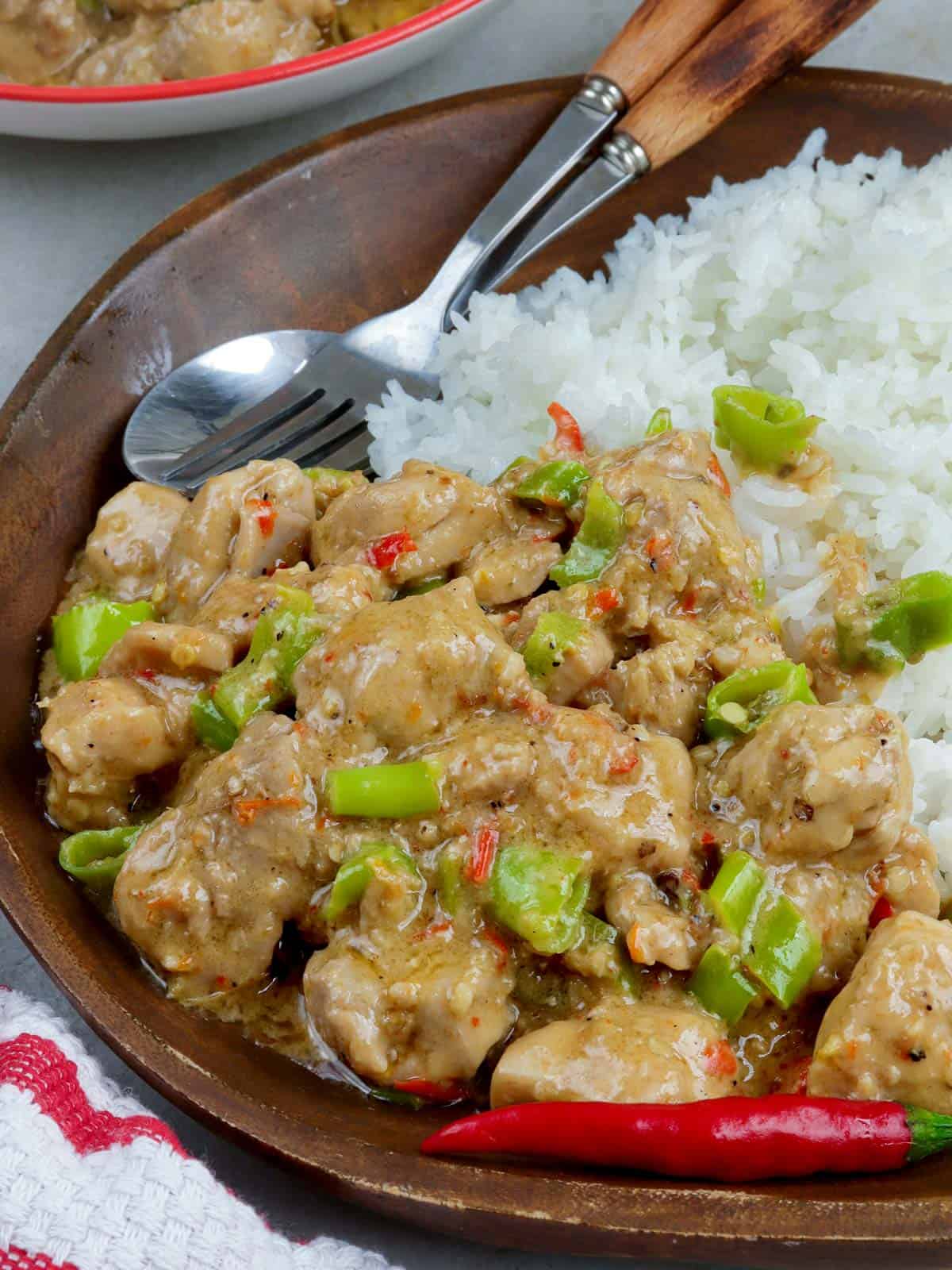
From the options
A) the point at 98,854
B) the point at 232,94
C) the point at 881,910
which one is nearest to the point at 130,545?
the point at 98,854

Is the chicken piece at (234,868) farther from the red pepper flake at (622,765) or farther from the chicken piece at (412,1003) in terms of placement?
the red pepper flake at (622,765)

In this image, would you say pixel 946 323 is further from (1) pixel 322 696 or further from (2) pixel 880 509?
(1) pixel 322 696

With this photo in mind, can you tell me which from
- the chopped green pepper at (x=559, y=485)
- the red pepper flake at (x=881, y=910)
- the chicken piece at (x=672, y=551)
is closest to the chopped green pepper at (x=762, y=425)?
the chicken piece at (x=672, y=551)

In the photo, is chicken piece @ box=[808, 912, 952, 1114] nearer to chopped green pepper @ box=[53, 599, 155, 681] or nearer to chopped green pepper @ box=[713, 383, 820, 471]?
chopped green pepper @ box=[713, 383, 820, 471]

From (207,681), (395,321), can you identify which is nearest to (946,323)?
(395,321)

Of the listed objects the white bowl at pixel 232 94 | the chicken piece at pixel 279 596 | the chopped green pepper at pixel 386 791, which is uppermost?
the white bowl at pixel 232 94

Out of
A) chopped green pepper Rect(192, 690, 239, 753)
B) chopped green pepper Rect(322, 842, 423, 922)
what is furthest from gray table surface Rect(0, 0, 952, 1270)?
chopped green pepper Rect(322, 842, 423, 922)

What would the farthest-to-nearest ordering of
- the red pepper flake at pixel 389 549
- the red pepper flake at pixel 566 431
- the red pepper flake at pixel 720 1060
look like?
the red pepper flake at pixel 566 431 < the red pepper flake at pixel 389 549 < the red pepper flake at pixel 720 1060
